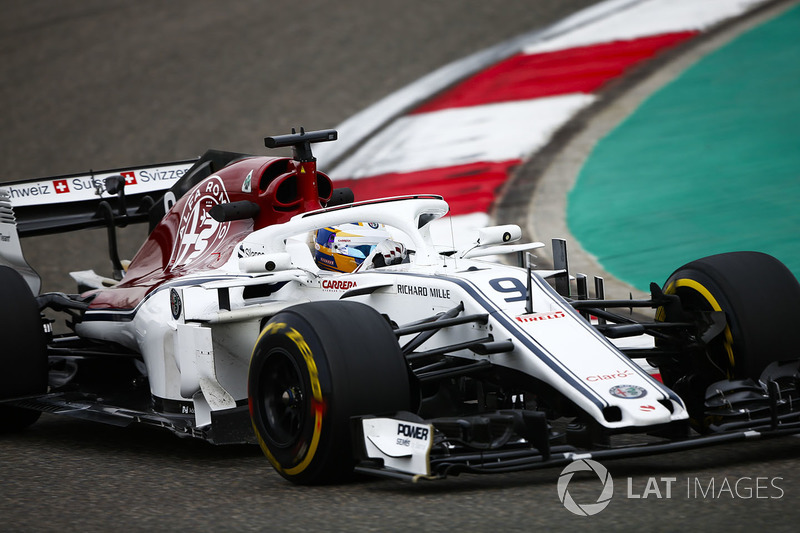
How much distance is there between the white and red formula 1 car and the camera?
5742 millimetres

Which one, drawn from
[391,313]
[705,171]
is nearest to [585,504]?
[391,313]

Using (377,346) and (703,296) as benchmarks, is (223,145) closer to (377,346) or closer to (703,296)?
(703,296)

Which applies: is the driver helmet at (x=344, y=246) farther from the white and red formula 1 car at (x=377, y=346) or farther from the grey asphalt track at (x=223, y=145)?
the grey asphalt track at (x=223, y=145)

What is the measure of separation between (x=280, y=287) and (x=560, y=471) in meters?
2.17

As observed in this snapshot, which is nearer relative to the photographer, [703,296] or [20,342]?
[703,296]

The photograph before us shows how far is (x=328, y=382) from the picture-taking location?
226 inches

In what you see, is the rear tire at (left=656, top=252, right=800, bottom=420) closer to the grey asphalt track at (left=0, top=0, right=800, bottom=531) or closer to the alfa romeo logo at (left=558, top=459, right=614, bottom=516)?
the grey asphalt track at (left=0, top=0, right=800, bottom=531)

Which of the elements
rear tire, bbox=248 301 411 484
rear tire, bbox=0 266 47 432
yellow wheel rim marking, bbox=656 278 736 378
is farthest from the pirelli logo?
rear tire, bbox=0 266 47 432

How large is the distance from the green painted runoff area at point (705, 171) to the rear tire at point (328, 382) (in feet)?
16.8

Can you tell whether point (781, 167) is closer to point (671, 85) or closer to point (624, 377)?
point (671, 85)

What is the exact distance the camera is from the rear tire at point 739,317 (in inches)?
262

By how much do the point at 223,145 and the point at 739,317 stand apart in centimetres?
1101

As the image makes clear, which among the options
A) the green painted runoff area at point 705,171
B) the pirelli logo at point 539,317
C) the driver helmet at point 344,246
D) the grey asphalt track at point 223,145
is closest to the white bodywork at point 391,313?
the pirelli logo at point 539,317

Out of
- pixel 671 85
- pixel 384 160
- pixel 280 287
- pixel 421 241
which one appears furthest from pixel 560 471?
pixel 671 85
